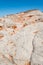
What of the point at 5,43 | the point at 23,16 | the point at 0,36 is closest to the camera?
the point at 5,43

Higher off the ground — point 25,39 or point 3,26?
point 3,26

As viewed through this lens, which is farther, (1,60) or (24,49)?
(24,49)

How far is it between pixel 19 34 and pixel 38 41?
359cm

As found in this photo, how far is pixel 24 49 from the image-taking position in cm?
2227

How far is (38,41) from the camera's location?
75.3ft

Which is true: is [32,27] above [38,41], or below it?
above

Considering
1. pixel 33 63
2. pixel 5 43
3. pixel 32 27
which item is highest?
pixel 32 27

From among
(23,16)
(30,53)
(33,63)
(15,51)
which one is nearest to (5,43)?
(15,51)

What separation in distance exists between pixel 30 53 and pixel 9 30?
273 inches

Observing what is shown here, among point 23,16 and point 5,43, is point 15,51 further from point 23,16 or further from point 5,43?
point 23,16

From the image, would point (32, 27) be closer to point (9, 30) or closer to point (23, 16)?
point (9, 30)

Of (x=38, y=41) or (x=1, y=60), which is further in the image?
(x=38, y=41)

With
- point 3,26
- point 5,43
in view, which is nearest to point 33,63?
point 5,43

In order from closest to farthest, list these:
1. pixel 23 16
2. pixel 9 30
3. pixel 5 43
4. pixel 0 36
Answer: 1. pixel 5 43
2. pixel 0 36
3. pixel 9 30
4. pixel 23 16
